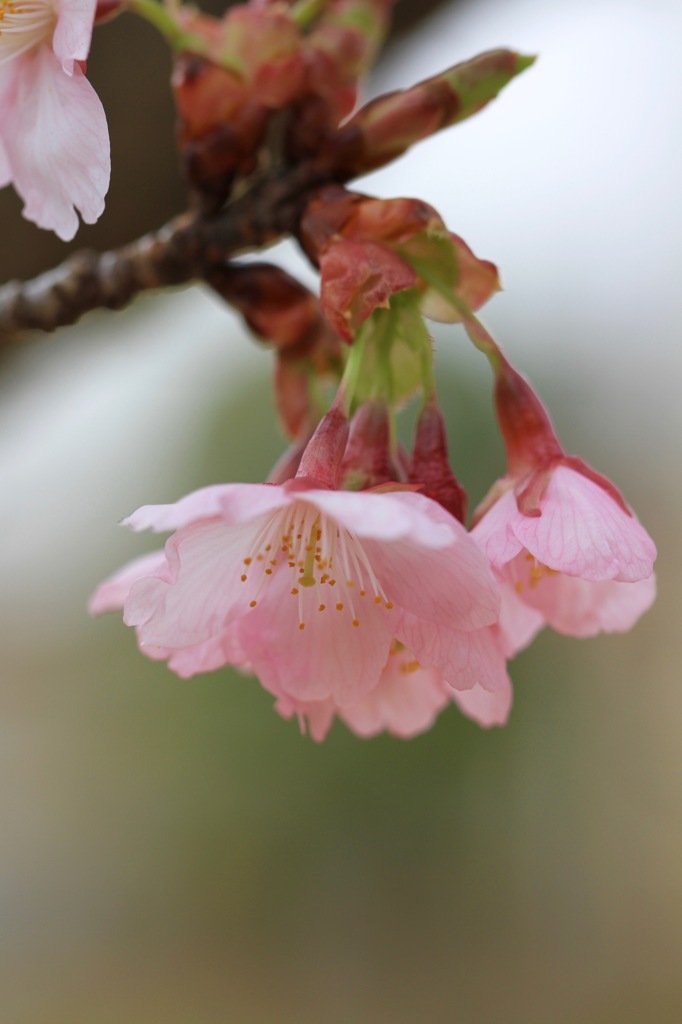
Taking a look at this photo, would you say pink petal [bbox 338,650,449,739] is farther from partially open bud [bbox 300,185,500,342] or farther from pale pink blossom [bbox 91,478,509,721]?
partially open bud [bbox 300,185,500,342]

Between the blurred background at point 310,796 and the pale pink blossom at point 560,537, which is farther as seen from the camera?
the blurred background at point 310,796

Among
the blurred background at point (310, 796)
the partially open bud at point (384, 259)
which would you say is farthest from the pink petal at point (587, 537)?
the blurred background at point (310, 796)

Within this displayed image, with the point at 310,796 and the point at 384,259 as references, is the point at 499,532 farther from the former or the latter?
the point at 310,796

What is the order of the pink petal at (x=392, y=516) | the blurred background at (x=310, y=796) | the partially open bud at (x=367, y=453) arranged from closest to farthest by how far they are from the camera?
the pink petal at (x=392, y=516), the partially open bud at (x=367, y=453), the blurred background at (x=310, y=796)

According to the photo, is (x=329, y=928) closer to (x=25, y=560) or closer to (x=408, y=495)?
(x=25, y=560)

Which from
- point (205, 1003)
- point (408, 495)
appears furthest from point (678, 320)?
point (205, 1003)

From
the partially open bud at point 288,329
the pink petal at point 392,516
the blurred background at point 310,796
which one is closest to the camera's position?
the pink petal at point 392,516

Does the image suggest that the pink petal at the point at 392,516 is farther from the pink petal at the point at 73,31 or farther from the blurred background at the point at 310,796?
the blurred background at the point at 310,796
